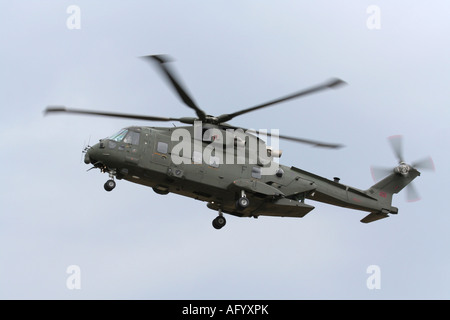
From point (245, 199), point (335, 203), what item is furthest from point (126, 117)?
point (335, 203)

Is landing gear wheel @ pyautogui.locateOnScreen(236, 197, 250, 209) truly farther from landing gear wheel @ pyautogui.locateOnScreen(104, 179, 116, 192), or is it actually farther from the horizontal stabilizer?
the horizontal stabilizer

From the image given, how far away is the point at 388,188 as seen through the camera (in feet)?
97.1

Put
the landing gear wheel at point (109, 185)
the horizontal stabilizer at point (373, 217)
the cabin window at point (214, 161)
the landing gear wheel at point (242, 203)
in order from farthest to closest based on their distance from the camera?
1. the horizontal stabilizer at point (373, 217)
2. the cabin window at point (214, 161)
3. the landing gear wheel at point (242, 203)
4. the landing gear wheel at point (109, 185)

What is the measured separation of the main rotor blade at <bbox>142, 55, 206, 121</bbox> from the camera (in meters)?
20.5

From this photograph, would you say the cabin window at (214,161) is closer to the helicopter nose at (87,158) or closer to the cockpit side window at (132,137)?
the cockpit side window at (132,137)

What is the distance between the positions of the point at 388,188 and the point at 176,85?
42.1ft

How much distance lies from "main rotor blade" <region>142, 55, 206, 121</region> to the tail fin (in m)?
9.57

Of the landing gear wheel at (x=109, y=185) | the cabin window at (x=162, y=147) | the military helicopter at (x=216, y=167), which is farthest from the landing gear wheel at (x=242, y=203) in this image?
the landing gear wheel at (x=109, y=185)

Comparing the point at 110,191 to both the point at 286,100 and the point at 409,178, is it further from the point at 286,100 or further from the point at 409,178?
the point at 409,178

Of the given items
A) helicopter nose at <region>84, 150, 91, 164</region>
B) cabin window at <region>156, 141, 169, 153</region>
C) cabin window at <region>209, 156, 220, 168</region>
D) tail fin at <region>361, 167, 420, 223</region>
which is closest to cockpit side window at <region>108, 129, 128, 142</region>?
helicopter nose at <region>84, 150, 91, 164</region>

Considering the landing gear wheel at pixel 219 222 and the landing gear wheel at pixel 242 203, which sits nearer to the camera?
the landing gear wheel at pixel 242 203

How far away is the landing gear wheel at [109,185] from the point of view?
2495 centimetres

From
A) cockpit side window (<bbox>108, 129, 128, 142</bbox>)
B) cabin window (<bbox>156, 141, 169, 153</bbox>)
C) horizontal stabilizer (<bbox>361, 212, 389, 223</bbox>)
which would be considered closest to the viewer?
cockpit side window (<bbox>108, 129, 128, 142</bbox>)

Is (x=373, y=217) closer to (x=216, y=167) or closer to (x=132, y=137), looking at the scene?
(x=216, y=167)
